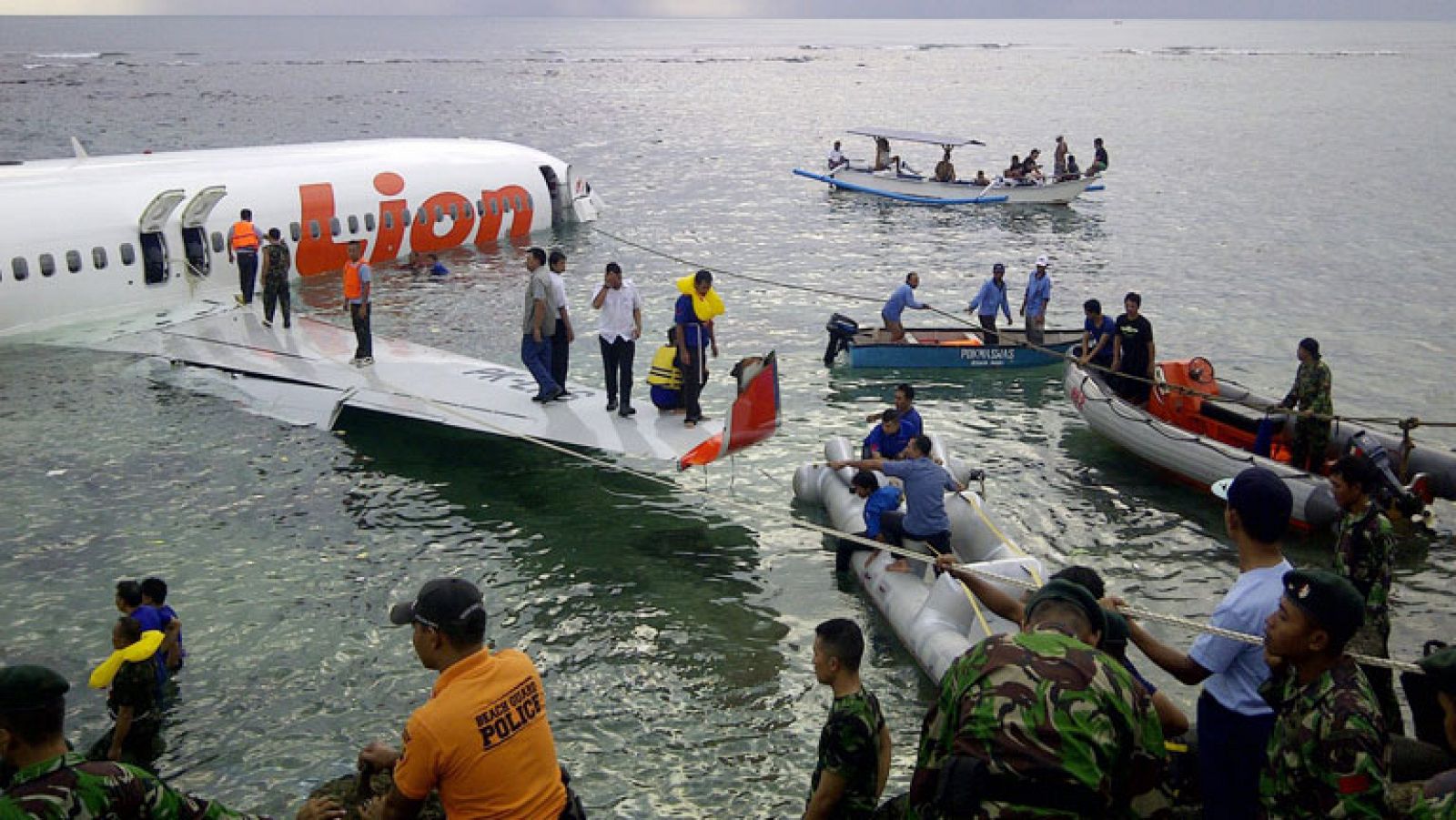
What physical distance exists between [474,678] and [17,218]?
1976cm

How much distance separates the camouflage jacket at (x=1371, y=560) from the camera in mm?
8953

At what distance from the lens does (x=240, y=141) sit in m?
65.2

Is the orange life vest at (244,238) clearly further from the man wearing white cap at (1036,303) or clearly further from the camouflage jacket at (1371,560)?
the camouflage jacket at (1371,560)

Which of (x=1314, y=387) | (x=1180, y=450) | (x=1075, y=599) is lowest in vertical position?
(x=1180, y=450)

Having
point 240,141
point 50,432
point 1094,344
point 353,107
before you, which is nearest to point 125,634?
point 50,432

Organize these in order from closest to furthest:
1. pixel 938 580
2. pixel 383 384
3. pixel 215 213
Answer: pixel 938 580, pixel 383 384, pixel 215 213

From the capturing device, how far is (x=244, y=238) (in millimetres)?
23297

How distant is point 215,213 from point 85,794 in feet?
71.1

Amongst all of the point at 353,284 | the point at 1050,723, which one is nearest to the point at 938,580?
the point at 1050,723

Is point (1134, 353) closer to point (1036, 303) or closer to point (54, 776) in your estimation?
point (1036, 303)

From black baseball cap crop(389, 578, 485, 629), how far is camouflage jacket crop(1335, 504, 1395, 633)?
6.74m

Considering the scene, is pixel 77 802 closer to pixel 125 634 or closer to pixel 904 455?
pixel 125 634

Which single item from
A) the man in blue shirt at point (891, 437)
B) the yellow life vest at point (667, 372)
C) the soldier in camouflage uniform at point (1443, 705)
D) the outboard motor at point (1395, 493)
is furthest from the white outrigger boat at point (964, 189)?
the soldier in camouflage uniform at point (1443, 705)

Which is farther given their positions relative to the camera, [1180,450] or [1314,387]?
[1180,450]
